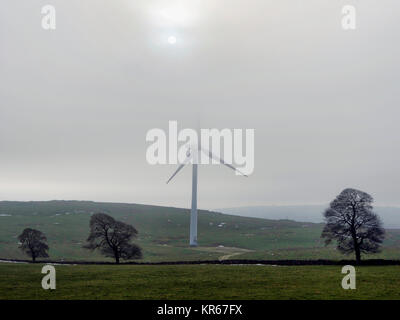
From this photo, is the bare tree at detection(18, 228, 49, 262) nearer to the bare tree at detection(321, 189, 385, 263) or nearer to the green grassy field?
the green grassy field

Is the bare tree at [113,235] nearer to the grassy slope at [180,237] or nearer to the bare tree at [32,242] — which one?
the bare tree at [32,242]

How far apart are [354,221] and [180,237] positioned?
90.0 m

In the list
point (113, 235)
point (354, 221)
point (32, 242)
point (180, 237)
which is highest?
point (354, 221)

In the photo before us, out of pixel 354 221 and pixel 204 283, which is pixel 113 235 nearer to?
pixel 204 283

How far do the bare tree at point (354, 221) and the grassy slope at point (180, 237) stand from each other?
73.7 ft

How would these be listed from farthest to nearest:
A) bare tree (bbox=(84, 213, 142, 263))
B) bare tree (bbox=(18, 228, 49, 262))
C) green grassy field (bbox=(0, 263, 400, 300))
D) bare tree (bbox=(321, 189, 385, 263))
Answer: bare tree (bbox=(18, 228, 49, 262)) → bare tree (bbox=(84, 213, 142, 263)) → bare tree (bbox=(321, 189, 385, 263)) → green grassy field (bbox=(0, 263, 400, 300))

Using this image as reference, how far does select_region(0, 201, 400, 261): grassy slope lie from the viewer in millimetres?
94812

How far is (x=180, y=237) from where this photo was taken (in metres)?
140

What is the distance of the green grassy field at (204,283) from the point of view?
113 feet

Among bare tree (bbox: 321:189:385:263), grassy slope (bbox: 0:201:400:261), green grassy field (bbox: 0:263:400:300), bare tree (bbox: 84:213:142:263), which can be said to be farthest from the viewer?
grassy slope (bbox: 0:201:400:261)

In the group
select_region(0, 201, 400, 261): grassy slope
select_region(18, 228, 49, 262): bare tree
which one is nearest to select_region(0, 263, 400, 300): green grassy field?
select_region(18, 228, 49, 262): bare tree

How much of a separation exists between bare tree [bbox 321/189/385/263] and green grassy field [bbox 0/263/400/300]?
9.71 meters

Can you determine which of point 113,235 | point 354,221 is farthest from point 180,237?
point 354,221
